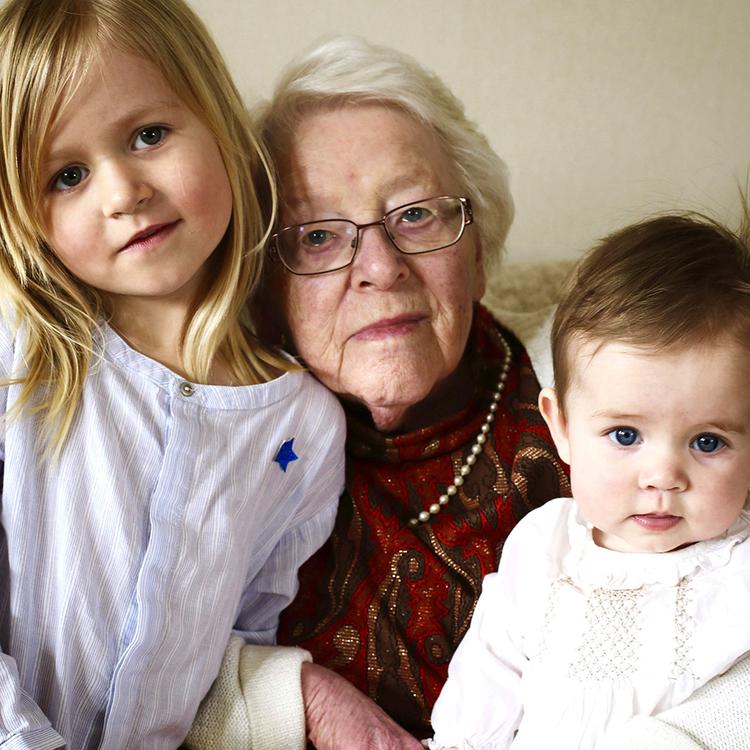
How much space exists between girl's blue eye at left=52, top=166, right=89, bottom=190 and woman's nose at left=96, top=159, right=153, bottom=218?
33 mm

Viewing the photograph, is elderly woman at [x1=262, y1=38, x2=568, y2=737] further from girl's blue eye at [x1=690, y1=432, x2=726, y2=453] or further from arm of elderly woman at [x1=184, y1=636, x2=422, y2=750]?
→ girl's blue eye at [x1=690, y1=432, x2=726, y2=453]

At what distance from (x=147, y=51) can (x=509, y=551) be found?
907 millimetres

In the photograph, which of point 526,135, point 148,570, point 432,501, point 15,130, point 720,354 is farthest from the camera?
point 526,135

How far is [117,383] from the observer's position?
1.59 m

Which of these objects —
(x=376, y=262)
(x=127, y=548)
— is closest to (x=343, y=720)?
(x=127, y=548)

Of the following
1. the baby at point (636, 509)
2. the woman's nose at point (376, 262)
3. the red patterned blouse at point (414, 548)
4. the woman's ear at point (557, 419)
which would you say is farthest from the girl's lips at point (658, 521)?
the woman's nose at point (376, 262)

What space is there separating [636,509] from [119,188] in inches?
32.3

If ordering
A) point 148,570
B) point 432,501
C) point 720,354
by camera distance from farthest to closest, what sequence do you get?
point 432,501 → point 148,570 → point 720,354

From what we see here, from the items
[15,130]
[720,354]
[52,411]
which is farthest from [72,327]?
[720,354]

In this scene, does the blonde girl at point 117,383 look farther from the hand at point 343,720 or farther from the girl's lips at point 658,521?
the girl's lips at point 658,521

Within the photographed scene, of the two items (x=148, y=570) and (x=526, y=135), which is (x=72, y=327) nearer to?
(x=148, y=570)

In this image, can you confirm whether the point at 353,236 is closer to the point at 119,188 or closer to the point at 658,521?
the point at 119,188

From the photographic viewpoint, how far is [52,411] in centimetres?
152

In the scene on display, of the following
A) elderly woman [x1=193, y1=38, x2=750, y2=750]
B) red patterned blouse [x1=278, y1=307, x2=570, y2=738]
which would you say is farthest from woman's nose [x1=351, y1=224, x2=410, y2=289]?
red patterned blouse [x1=278, y1=307, x2=570, y2=738]
